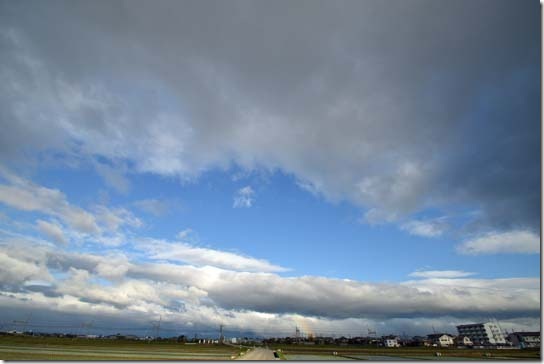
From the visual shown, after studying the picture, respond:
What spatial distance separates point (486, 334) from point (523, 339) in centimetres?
2168

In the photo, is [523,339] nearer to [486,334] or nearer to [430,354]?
[486,334]

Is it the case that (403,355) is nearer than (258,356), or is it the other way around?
(258,356)

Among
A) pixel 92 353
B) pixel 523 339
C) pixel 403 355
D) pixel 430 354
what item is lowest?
pixel 92 353

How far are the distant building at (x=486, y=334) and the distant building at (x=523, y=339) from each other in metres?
3.80

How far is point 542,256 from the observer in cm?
1534

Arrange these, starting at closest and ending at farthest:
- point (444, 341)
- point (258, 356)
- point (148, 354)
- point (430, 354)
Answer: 1. point (148, 354)
2. point (258, 356)
3. point (430, 354)
4. point (444, 341)

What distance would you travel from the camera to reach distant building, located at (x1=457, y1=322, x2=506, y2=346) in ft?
418

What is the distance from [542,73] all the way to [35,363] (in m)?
28.3

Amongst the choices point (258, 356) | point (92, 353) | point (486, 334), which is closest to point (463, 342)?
point (486, 334)

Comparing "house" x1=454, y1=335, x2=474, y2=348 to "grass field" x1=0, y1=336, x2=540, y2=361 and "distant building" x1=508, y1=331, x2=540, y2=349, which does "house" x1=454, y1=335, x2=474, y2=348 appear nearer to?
"distant building" x1=508, y1=331, x2=540, y2=349

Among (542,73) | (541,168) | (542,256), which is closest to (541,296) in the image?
(542,256)

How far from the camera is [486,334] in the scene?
132000 mm

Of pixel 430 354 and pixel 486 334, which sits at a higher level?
pixel 486 334

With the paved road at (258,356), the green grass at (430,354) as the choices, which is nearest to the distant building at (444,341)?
the green grass at (430,354)
